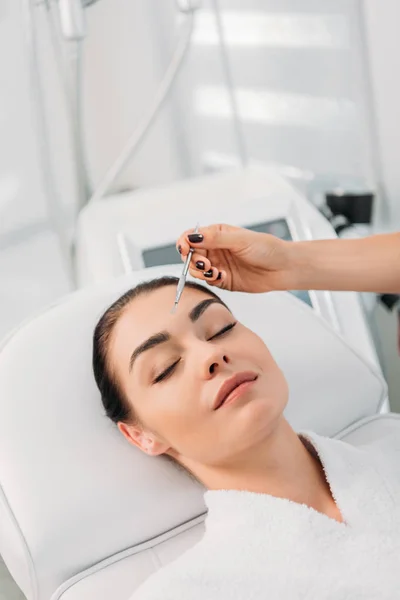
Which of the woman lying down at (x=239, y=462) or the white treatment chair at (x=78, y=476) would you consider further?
the white treatment chair at (x=78, y=476)

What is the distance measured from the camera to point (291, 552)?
1.05 metres

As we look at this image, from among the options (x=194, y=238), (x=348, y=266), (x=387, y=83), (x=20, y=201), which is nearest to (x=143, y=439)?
(x=194, y=238)

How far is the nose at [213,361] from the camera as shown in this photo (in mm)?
1109

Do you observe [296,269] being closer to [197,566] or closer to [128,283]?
[128,283]

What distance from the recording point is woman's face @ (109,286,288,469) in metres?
1.10

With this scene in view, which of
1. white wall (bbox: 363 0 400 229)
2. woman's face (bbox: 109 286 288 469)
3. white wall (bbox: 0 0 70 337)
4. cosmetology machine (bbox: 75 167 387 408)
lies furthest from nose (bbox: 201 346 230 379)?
white wall (bbox: 363 0 400 229)

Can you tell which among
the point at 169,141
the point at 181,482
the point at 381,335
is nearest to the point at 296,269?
the point at 181,482

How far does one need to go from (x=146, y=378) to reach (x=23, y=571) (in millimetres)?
341

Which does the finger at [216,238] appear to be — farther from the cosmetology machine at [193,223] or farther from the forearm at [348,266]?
the cosmetology machine at [193,223]

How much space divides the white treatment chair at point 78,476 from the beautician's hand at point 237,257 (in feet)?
→ 0.64

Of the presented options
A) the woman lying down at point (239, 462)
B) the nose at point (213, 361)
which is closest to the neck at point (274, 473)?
the woman lying down at point (239, 462)

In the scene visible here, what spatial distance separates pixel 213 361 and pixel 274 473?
199 millimetres

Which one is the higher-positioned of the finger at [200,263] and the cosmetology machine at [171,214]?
the finger at [200,263]

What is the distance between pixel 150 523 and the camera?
1.19m
